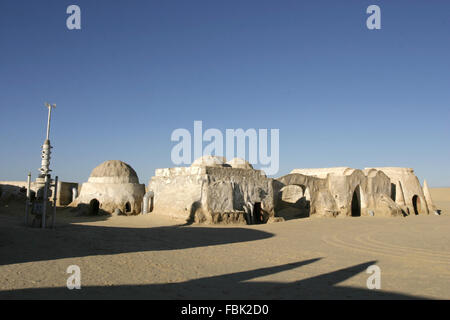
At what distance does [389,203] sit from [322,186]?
16.0 feet

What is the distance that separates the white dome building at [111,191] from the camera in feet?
74.4

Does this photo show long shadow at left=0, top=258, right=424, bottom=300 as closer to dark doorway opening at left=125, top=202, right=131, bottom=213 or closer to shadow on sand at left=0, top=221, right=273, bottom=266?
shadow on sand at left=0, top=221, right=273, bottom=266

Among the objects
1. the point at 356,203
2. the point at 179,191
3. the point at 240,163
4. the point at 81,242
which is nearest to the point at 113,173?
the point at 179,191

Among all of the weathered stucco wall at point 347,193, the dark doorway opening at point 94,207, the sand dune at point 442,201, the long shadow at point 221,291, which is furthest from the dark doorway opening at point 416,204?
the long shadow at point 221,291

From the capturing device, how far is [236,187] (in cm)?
1819

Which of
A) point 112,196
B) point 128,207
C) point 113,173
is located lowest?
point 128,207

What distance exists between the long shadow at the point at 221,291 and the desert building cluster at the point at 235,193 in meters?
11.0

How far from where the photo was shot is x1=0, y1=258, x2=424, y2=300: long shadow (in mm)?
4625

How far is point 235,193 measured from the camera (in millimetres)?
18062

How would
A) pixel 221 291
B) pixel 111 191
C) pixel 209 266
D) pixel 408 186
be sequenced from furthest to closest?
pixel 408 186 → pixel 111 191 → pixel 209 266 → pixel 221 291

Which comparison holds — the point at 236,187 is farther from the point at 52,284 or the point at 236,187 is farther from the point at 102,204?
the point at 52,284

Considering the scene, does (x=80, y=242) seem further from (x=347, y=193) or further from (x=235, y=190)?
(x=347, y=193)

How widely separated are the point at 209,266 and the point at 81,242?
3.69 meters
